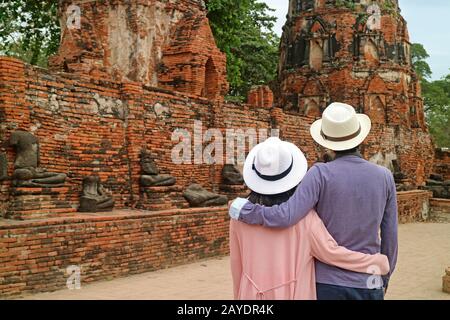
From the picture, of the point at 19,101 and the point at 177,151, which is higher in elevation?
the point at 19,101

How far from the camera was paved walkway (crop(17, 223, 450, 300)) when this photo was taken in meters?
6.33

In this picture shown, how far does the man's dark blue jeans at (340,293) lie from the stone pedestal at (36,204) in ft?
15.5

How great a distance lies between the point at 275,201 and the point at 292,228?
0.65 feet

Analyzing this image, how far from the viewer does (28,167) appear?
23.2ft

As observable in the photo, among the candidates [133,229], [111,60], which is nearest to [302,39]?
[111,60]

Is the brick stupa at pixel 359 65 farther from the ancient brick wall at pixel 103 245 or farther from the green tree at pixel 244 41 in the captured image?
the ancient brick wall at pixel 103 245

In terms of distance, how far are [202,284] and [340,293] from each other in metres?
4.28

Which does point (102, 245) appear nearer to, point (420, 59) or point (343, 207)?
point (343, 207)

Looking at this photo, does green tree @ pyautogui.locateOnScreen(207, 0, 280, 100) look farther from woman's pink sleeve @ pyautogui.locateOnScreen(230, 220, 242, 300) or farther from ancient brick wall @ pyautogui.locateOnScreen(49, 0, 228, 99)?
woman's pink sleeve @ pyautogui.locateOnScreen(230, 220, 242, 300)

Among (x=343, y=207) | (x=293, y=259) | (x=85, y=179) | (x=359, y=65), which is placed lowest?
(x=293, y=259)

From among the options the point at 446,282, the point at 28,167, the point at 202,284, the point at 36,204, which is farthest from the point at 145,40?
the point at 446,282

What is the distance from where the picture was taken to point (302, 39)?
2161 cm

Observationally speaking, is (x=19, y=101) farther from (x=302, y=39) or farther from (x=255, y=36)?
(x=302, y=39)

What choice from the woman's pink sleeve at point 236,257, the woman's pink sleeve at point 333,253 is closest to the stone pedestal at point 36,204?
the woman's pink sleeve at point 236,257
